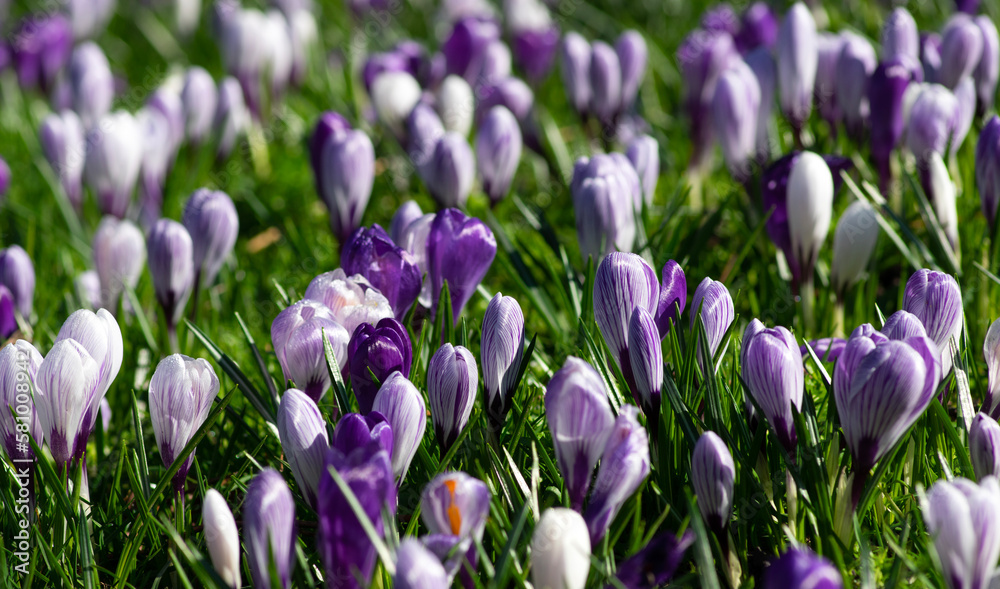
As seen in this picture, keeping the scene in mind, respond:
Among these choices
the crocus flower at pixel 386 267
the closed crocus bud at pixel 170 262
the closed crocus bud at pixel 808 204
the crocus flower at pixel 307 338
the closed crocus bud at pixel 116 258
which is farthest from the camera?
the closed crocus bud at pixel 116 258

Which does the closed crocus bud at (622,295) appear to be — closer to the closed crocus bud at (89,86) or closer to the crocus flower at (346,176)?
the crocus flower at (346,176)

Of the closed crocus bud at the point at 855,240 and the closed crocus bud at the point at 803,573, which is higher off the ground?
the closed crocus bud at the point at 803,573

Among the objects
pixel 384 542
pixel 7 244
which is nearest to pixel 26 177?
pixel 7 244

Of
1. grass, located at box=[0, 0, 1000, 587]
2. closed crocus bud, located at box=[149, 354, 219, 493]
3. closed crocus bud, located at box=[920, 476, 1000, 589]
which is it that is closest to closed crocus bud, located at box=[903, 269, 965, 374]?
grass, located at box=[0, 0, 1000, 587]

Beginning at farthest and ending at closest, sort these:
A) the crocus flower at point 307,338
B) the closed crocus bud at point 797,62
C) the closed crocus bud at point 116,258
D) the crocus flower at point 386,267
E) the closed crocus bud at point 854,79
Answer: the closed crocus bud at point 797,62, the closed crocus bud at point 854,79, the closed crocus bud at point 116,258, the crocus flower at point 386,267, the crocus flower at point 307,338

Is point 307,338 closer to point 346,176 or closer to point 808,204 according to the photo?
point 346,176

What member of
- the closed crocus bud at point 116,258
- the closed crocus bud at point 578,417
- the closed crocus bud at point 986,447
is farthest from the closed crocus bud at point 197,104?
the closed crocus bud at point 986,447

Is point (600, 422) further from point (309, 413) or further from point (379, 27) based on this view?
point (379, 27)

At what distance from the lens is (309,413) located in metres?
1.43

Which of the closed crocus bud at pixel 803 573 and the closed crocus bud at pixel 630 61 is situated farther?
the closed crocus bud at pixel 630 61

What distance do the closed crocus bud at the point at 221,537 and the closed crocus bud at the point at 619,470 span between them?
0.51 m

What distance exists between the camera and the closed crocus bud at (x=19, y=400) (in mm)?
1553

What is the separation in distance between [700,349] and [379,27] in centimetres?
393

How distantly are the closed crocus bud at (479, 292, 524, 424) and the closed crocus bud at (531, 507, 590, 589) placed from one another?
1.28 ft
